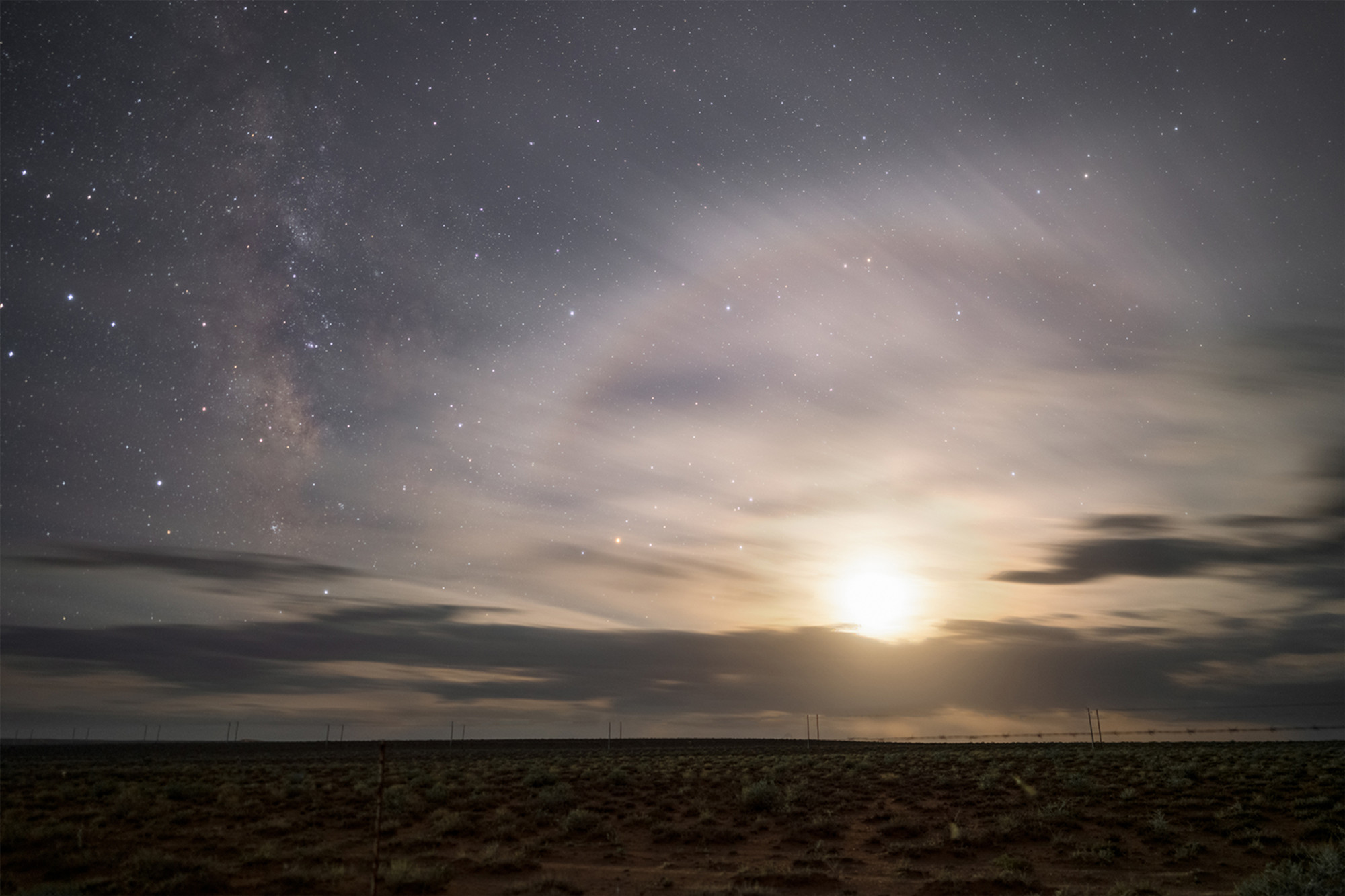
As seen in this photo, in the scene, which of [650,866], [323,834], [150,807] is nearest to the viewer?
[650,866]

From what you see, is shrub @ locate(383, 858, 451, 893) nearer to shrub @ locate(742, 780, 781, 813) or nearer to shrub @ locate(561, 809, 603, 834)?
shrub @ locate(561, 809, 603, 834)

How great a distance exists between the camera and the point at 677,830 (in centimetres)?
2462

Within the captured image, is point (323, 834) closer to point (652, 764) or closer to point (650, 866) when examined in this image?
point (650, 866)

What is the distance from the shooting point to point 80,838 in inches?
723

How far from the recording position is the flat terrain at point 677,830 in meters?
17.9

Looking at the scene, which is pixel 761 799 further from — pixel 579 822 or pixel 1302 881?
pixel 1302 881

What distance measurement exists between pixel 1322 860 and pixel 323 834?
82.4 feet

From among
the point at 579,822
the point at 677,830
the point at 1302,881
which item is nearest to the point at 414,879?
the point at 579,822

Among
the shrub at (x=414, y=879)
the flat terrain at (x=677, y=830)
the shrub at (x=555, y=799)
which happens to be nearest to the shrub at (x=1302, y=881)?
the flat terrain at (x=677, y=830)

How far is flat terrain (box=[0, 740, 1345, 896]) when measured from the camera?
58.9ft

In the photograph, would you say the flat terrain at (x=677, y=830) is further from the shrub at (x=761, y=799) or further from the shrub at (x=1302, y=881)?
the shrub at (x=1302, y=881)

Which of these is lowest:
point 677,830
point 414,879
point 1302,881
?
point 677,830

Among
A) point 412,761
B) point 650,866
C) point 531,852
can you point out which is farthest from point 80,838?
point 412,761

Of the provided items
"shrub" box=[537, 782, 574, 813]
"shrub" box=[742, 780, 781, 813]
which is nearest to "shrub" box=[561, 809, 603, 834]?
"shrub" box=[537, 782, 574, 813]
